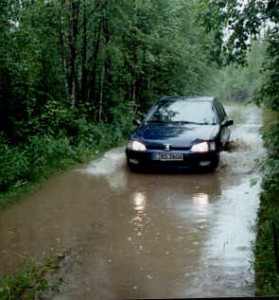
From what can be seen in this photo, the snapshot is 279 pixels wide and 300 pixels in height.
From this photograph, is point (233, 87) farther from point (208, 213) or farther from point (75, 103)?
point (208, 213)

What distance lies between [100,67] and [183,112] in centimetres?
570

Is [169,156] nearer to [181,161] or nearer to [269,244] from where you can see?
[181,161]

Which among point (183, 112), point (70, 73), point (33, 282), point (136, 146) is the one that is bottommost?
point (33, 282)

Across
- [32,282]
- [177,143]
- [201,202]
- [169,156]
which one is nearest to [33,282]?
[32,282]

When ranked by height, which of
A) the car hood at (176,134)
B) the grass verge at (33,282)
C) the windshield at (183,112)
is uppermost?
the windshield at (183,112)

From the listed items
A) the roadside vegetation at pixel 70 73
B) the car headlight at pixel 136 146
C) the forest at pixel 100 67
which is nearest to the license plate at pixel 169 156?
the car headlight at pixel 136 146

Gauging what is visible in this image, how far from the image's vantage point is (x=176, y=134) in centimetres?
1034

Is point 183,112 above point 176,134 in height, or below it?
above

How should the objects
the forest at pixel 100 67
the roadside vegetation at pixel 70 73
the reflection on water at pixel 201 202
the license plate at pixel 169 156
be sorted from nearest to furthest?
the forest at pixel 100 67
the reflection on water at pixel 201 202
the license plate at pixel 169 156
the roadside vegetation at pixel 70 73

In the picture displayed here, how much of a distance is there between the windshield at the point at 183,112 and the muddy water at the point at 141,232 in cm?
149

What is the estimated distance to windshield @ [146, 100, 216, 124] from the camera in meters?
11.2

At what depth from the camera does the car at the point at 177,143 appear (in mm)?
9984

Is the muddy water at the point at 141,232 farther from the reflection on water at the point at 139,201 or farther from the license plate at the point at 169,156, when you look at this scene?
the license plate at the point at 169,156

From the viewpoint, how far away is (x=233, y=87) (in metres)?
93.2
